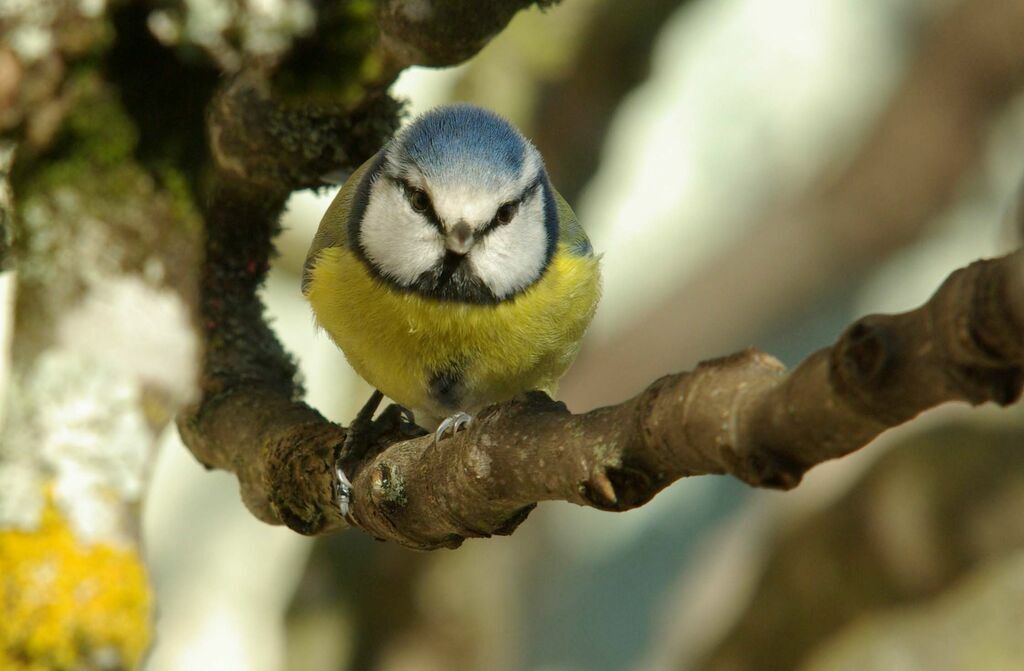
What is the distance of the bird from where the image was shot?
5.04 ft

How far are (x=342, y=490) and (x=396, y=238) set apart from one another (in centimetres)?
42

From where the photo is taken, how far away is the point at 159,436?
5.02ft

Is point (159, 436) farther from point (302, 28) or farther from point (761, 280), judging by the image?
point (761, 280)

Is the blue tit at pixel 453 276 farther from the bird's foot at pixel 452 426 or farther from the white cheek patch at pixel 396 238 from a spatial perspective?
the bird's foot at pixel 452 426

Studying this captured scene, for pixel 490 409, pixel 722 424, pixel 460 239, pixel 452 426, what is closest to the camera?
pixel 722 424

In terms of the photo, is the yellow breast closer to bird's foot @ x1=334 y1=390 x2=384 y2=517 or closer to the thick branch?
bird's foot @ x1=334 y1=390 x2=384 y2=517

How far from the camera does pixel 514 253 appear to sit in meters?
1.59

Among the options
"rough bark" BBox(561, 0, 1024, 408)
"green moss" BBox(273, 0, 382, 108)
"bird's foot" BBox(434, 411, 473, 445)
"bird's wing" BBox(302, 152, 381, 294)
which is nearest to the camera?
"bird's foot" BBox(434, 411, 473, 445)

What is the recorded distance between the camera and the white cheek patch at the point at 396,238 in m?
1.55

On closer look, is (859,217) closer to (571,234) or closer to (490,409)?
(571,234)

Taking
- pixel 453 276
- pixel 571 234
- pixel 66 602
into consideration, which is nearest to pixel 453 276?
pixel 453 276

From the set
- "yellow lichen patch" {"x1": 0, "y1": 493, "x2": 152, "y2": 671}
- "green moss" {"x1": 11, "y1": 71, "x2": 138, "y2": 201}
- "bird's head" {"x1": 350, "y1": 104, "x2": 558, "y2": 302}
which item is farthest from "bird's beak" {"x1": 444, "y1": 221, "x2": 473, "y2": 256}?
"yellow lichen patch" {"x1": 0, "y1": 493, "x2": 152, "y2": 671}

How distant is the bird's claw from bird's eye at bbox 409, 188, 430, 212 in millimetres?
416

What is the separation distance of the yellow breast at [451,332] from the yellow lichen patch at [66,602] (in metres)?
0.41
